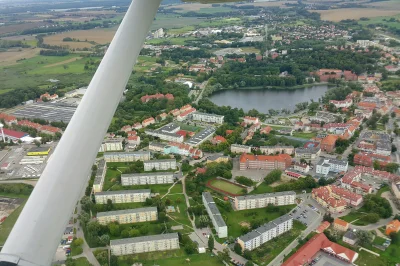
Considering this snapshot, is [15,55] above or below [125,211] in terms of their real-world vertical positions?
above

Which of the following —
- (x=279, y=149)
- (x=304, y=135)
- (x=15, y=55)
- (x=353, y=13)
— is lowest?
(x=304, y=135)

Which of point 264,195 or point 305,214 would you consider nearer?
point 305,214

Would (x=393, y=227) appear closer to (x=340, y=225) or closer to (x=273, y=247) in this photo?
(x=340, y=225)

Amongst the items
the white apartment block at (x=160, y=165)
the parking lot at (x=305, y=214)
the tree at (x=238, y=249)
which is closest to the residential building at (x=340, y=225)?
the parking lot at (x=305, y=214)

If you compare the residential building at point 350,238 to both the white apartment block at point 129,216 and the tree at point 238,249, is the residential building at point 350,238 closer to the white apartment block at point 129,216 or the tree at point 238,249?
the tree at point 238,249

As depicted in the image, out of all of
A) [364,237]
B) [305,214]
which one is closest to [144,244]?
[305,214]

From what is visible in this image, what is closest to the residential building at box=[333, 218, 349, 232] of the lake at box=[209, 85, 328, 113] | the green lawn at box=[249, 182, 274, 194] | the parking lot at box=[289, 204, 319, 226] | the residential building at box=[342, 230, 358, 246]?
the residential building at box=[342, 230, 358, 246]

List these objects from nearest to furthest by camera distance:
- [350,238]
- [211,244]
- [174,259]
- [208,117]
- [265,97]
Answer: [174,259] → [211,244] → [350,238] → [208,117] → [265,97]

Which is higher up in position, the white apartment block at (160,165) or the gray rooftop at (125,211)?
the gray rooftop at (125,211)
